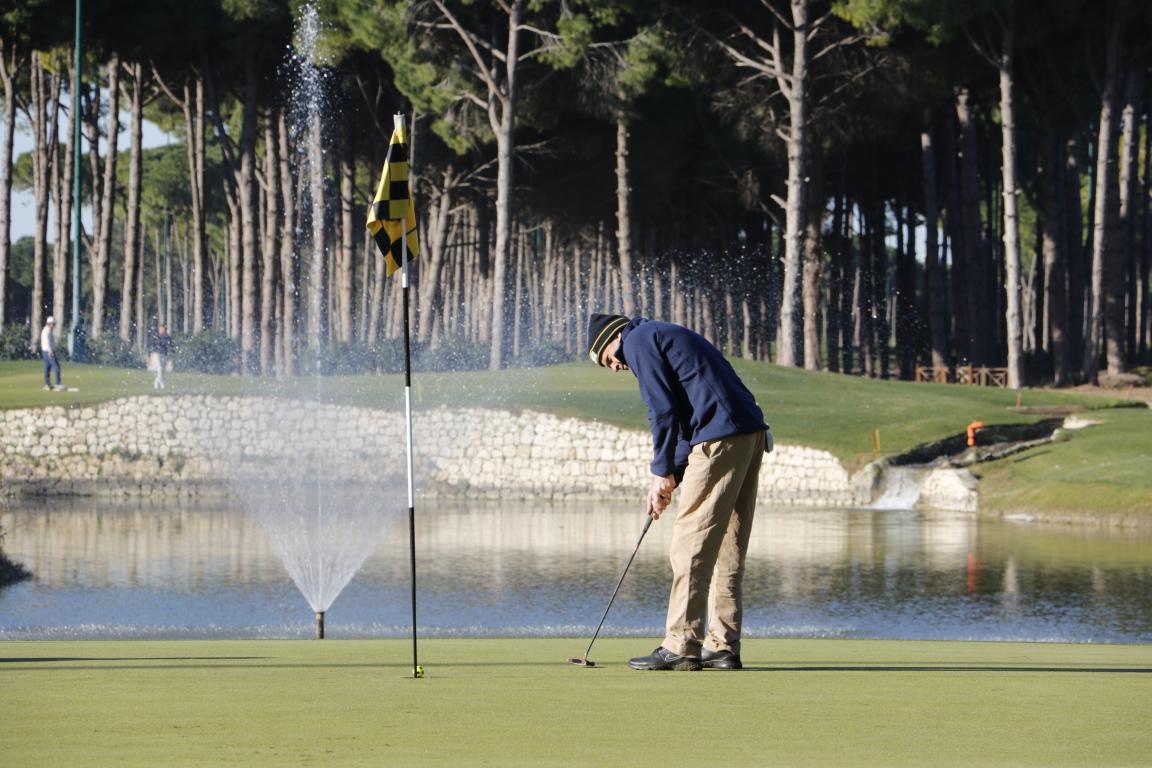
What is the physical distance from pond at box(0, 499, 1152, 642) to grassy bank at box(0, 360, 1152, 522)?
5.01 feet

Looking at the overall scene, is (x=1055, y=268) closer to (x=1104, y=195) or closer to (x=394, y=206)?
(x=1104, y=195)

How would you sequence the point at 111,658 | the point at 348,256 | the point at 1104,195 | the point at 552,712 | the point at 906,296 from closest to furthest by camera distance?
the point at 552,712
the point at 111,658
the point at 1104,195
the point at 348,256
the point at 906,296

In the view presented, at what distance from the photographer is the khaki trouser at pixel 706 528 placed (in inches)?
298

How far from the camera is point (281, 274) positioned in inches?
1975

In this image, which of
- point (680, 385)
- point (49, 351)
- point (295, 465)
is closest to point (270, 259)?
point (49, 351)

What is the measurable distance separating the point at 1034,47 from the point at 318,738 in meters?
40.2

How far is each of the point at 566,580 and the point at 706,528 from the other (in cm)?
1066

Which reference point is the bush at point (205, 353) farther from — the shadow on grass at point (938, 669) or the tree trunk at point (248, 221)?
the shadow on grass at point (938, 669)

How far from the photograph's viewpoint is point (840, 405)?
1336 inches

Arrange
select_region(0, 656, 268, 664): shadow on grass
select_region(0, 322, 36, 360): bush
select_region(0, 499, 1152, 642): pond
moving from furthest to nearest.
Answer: select_region(0, 322, 36, 360): bush → select_region(0, 499, 1152, 642): pond → select_region(0, 656, 268, 664): shadow on grass

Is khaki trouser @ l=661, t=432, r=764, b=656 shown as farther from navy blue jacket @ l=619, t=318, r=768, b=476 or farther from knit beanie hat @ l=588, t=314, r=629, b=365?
knit beanie hat @ l=588, t=314, r=629, b=365

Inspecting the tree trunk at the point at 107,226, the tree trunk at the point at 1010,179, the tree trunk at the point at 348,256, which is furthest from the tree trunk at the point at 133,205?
the tree trunk at the point at 1010,179

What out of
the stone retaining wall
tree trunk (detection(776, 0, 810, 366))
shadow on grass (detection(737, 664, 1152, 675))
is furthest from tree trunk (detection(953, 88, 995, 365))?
shadow on grass (detection(737, 664, 1152, 675))

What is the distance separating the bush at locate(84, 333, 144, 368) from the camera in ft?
148
